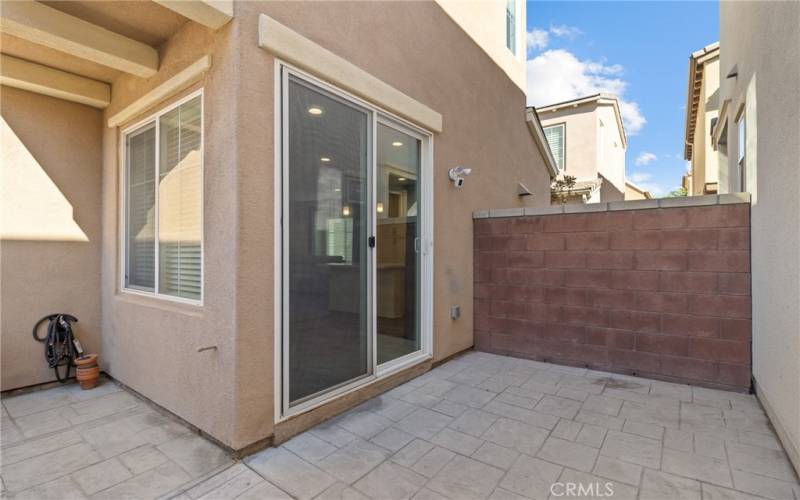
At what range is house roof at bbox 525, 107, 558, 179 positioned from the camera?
7.58 metres

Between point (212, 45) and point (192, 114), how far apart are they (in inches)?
22.6

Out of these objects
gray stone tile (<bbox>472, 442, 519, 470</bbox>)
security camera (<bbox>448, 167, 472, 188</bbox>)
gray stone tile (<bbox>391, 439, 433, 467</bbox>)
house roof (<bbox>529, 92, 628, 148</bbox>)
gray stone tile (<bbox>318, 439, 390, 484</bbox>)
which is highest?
house roof (<bbox>529, 92, 628, 148</bbox>)

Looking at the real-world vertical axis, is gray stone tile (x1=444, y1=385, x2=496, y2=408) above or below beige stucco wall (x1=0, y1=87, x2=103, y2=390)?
below

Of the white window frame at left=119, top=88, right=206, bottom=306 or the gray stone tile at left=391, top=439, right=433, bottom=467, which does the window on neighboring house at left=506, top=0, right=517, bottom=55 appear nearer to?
the white window frame at left=119, top=88, right=206, bottom=306

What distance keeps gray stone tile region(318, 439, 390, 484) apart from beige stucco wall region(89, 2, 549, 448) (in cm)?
51

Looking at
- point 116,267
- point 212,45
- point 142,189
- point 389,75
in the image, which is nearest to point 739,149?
point 389,75

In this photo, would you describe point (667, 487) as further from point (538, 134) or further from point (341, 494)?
point (538, 134)

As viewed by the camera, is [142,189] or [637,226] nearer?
[142,189]

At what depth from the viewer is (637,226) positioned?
4070 millimetres

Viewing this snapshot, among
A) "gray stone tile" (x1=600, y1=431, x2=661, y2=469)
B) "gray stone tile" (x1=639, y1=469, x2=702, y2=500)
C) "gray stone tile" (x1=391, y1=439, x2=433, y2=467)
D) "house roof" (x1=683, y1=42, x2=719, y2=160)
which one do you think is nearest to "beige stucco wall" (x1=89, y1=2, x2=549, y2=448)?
"gray stone tile" (x1=391, y1=439, x2=433, y2=467)

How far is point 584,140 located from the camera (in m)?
13.0

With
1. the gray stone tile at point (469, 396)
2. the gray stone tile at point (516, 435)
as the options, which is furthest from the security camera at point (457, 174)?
the gray stone tile at point (516, 435)

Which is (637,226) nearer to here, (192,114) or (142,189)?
(192,114)

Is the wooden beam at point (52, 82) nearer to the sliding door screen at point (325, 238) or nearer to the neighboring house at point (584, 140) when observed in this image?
the sliding door screen at point (325, 238)
